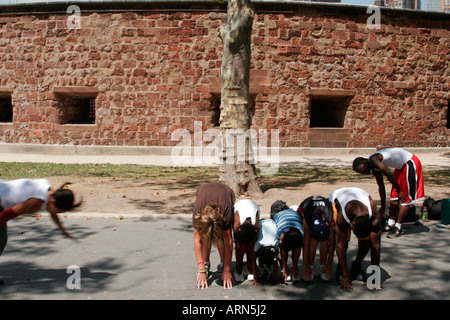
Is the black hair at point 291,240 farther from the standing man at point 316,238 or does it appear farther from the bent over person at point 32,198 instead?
the bent over person at point 32,198

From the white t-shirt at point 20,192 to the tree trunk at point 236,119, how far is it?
15.6 ft

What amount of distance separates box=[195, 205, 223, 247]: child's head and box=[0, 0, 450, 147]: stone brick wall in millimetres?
10745

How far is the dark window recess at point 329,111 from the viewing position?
15234 millimetres

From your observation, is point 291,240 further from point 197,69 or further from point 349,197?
point 197,69

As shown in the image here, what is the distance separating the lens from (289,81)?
14.5m

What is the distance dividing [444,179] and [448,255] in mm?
5563

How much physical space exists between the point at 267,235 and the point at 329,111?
12564 mm

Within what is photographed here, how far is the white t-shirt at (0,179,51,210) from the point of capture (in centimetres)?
365

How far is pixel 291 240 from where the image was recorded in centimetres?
398

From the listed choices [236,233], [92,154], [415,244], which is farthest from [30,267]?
[92,154]

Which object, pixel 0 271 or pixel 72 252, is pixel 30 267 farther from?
pixel 72 252

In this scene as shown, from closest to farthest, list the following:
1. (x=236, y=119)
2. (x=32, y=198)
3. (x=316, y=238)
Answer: (x=32, y=198) → (x=316, y=238) → (x=236, y=119)

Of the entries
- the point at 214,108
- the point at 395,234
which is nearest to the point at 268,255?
the point at 395,234

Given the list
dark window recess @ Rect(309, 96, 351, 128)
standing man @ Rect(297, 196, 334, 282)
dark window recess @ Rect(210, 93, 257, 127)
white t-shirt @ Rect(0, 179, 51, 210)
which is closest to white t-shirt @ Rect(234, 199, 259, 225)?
standing man @ Rect(297, 196, 334, 282)
